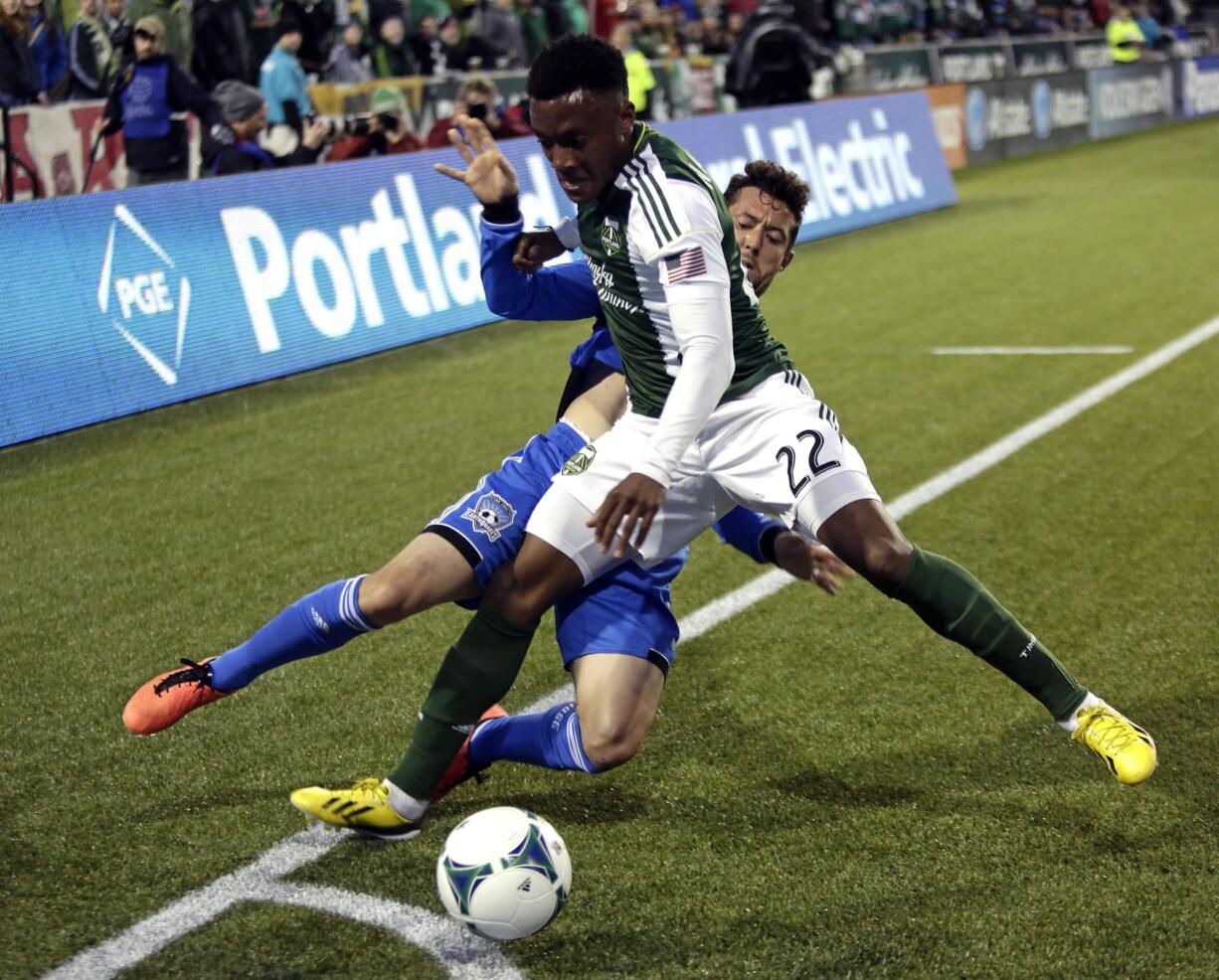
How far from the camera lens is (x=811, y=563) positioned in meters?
3.85

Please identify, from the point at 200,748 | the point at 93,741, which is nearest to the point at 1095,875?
the point at 200,748

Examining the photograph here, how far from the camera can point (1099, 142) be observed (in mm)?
24766

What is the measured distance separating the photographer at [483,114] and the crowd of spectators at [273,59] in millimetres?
22

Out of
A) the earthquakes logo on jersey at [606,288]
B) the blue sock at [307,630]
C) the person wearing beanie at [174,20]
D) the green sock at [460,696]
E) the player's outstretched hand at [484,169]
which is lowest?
the green sock at [460,696]

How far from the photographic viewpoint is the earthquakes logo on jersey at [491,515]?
3590 millimetres

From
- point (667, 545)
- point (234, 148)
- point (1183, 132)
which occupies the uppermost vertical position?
point (234, 148)

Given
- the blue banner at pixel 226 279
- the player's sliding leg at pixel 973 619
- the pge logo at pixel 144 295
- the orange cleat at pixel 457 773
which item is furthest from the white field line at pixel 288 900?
the pge logo at pixel 144 295

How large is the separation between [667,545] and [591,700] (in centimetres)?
44

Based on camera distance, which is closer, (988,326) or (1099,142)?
(988,326)

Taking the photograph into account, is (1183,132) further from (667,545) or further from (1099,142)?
(667,545)

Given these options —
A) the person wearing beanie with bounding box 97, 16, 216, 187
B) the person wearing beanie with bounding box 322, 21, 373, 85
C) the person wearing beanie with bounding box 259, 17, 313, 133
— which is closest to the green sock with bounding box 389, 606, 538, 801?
the person wearing beanie with bounding box 97, 16, 216, 187

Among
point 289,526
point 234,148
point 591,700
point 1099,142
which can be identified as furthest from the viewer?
point 1099,142

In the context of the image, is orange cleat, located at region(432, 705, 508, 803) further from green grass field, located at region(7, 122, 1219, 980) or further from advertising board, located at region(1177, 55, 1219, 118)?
advertising board, located at region(1177, 55, 1219, 118)

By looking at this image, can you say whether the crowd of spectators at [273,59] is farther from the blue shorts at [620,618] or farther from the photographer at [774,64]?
the blue shorts at [620,618]
